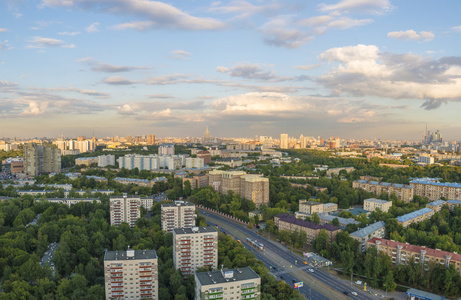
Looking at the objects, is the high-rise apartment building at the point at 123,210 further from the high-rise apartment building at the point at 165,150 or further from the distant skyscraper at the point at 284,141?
the distant skyscraper at the point at 284,141

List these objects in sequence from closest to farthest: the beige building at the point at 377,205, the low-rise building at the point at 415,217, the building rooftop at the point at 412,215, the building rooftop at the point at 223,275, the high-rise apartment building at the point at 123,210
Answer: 1. the building rooftop at the point at 223,275
2. the low-rise building at the point at 415,217
3. the building rooftop at the point at 412,215
4. the high-rise apartment building at the point at 123,210
5. the beige building at the point at 377,205

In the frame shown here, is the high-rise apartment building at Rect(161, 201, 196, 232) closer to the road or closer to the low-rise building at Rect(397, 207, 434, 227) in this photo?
the road

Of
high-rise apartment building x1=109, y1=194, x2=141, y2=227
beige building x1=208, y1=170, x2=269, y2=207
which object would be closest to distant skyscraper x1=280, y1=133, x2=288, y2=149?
beige building x1=208, y1=170, x2=269, y2=207

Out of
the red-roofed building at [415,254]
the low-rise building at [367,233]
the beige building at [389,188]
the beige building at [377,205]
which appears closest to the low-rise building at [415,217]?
the low-rise building at [367,233]

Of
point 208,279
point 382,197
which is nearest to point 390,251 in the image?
point 208,279

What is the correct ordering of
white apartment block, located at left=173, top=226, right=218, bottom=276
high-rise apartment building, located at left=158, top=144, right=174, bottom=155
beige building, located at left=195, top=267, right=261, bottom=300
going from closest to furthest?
beige building, located at left=195, top=267, right=261, bottom=300
white apartment block, located at left=173, top=226, right=218, bottom=276
high-rise apartment building, located at left=158, top=144, right=174, bottom=155

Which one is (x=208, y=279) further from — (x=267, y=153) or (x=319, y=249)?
(x=267, y=153)

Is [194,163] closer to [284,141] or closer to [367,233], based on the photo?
[367,233]
